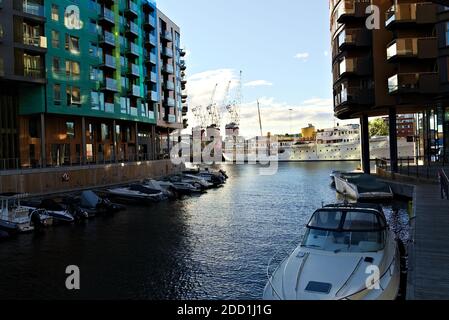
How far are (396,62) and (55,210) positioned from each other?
35.2m

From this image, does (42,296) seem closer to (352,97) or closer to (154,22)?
(352,97)

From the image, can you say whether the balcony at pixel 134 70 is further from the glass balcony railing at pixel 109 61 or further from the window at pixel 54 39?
the window at pixel 54 39

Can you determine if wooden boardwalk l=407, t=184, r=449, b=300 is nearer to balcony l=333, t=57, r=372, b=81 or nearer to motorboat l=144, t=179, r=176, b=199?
balcony l=333, t=57, r=372, b=81

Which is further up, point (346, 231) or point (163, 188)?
point (346, 231)

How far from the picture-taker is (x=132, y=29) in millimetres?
70000

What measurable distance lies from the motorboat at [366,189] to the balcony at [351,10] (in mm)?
18938

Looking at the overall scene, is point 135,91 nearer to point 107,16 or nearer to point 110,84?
point 110,84

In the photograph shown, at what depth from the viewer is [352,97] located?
47906 millimetres

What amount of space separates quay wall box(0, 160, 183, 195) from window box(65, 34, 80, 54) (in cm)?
1592

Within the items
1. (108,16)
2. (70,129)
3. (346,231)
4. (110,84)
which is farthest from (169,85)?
(346,231)

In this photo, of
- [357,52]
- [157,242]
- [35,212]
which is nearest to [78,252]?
[157,242]

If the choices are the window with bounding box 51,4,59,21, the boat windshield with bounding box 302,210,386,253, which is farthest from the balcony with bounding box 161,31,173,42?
the boat windshield with bounding box 302,210,386,253

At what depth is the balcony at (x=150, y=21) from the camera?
7619cm

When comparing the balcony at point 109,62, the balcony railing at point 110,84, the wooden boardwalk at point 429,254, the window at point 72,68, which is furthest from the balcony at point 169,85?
the wooden boardwalk at point 429,254
